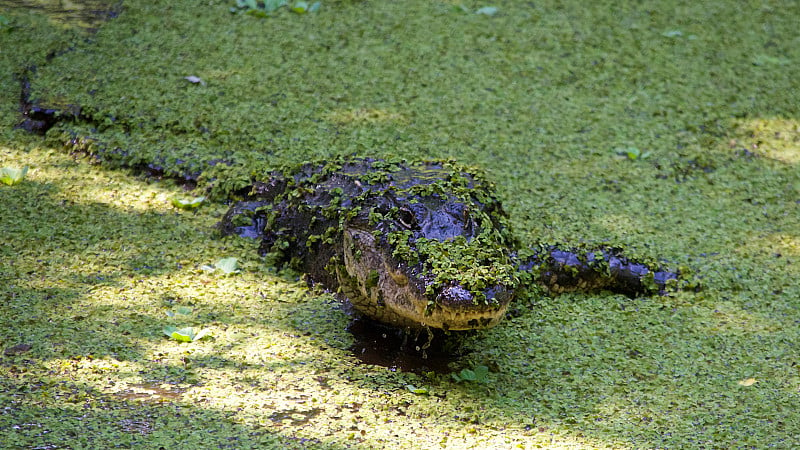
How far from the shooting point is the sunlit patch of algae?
235cm

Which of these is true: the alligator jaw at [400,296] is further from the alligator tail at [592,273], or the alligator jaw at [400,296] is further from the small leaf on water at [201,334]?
the alligator tail at [592,273]

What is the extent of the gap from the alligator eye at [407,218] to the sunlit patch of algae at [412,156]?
18.6 inches

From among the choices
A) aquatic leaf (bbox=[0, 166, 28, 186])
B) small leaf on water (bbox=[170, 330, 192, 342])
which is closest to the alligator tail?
small leaf on water (bbox=[170, 330, 192, 342])

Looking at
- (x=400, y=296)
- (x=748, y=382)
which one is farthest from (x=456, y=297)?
(x=748, y=382)

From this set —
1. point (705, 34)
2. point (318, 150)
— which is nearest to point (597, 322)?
point (318, 150)

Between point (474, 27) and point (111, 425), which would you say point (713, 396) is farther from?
point (474, 27)

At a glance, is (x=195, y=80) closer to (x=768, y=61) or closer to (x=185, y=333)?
(x=185, y=333)

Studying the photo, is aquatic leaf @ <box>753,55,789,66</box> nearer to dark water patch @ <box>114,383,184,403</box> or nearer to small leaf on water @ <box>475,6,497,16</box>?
small leaf on water @ <box>475,6,497,16</box>

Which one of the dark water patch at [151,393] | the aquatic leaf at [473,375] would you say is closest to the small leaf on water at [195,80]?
the dark water patch at [151,393]

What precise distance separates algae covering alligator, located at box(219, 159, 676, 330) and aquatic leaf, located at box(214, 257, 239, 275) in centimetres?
16

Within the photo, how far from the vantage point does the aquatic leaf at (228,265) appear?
317cm

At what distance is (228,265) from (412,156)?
1164 mm

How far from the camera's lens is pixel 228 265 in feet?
10.5

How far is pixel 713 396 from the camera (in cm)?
256
